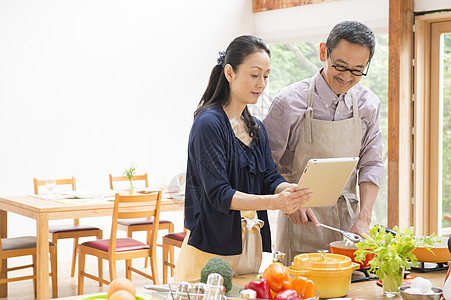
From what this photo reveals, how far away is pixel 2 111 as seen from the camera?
5754mm

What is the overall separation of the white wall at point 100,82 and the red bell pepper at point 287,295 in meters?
4.78

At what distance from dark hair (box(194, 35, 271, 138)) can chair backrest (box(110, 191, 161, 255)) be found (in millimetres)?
2215

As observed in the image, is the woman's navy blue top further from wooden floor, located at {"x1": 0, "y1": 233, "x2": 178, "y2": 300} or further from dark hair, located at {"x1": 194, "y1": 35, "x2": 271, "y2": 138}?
wooden floor, located at {"x1": 0, "y1": 233, "x2": 178, "y2": 300}

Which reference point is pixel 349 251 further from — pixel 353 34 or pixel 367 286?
pixel 353 34

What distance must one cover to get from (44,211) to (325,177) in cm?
280

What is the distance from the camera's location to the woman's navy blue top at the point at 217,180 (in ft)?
6.82

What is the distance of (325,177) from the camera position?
6.59 feet

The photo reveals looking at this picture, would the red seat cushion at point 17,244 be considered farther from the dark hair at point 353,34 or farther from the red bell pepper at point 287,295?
the red bell pepper at point 287,295

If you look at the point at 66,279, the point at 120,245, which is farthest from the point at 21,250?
the point at 66,279

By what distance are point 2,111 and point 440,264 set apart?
4.65 meters

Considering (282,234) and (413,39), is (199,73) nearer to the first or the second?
(413,39)

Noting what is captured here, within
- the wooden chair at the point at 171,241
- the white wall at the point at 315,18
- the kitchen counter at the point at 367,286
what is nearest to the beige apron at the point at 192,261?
the kitchen counter at the point at 367,286

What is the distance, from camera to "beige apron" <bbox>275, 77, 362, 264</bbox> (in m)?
2.55

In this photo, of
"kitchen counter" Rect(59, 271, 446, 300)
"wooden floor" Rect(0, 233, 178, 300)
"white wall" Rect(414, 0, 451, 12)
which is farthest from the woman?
"white wall" Rect(414, 0, 451, 12)
